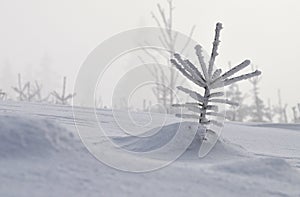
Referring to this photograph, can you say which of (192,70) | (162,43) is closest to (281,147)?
(192,70)

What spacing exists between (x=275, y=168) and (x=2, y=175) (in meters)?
2.80

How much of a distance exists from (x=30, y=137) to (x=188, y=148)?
2146mm

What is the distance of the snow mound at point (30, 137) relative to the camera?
10.6 feet

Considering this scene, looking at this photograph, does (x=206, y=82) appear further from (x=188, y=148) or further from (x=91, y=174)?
(x=91, y=174)

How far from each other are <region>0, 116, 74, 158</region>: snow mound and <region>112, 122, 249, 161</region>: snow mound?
4.16 feet

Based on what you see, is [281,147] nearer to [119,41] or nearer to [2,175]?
[119,41]

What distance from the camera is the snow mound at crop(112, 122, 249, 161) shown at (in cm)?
461

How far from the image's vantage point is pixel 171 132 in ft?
15.9

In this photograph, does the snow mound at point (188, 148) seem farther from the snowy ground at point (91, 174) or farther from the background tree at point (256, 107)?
the background tree at point (256, 107)

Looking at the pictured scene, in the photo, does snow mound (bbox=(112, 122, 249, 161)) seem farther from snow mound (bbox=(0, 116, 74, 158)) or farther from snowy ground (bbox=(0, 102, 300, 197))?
Answer: snow mound (bbox=(0, 116, 74, 158))

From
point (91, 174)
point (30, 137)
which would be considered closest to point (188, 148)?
point (91, 174)

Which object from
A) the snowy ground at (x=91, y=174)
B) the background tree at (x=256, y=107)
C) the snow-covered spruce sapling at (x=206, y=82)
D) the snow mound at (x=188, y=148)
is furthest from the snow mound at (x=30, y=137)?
the background tree at (x=256, y=107)

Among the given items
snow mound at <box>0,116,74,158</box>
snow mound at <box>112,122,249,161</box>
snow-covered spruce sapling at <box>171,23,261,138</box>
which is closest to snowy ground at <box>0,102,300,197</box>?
snow mound at <box>0,116,74,158</box>

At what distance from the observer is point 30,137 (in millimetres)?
3387
